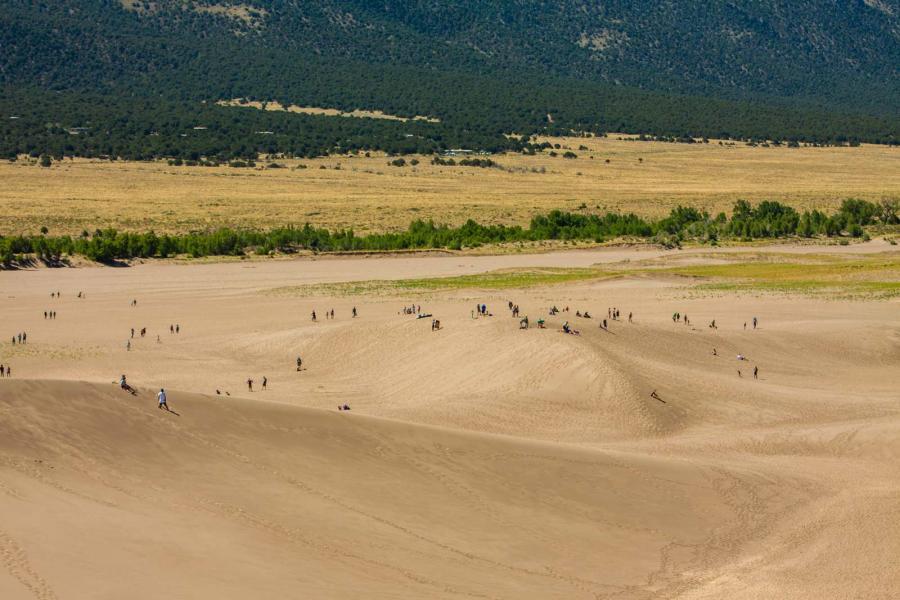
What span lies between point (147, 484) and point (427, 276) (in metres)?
42.0

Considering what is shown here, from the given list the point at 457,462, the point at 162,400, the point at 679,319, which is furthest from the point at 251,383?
the point at 679,319

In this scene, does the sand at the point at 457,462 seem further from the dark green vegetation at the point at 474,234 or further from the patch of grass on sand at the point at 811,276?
the dark green vegetation at the point at 474,234

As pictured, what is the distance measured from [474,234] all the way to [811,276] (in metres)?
21.8

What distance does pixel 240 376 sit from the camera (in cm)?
4000

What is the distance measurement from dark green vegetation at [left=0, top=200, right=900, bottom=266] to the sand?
21355 millimetres

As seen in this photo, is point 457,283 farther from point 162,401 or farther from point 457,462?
point 162,401

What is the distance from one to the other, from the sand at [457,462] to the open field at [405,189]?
138ft

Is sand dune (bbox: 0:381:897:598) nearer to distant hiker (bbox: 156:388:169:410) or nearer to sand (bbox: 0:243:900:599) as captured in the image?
sand (bbox: 0:243:900:599)

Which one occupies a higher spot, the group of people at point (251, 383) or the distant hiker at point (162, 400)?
the distant hiker at point (162, 400)

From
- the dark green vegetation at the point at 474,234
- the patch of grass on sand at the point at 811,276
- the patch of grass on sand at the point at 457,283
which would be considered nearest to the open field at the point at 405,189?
the dark green vegetation at the point at 474,234

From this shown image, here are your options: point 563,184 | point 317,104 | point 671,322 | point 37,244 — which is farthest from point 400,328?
point 317,104

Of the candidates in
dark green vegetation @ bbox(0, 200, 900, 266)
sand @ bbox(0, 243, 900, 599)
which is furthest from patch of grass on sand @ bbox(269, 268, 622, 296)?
dark green vegetation @ bbox(0, 200, 900, 266)

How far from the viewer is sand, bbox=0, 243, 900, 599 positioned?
69.8ft

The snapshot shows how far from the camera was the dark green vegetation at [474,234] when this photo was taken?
68.2m
